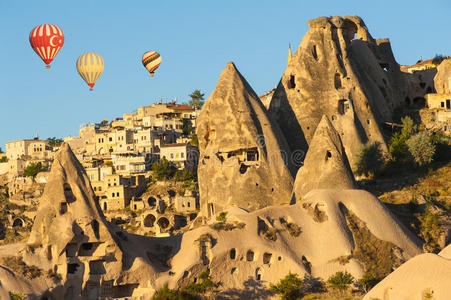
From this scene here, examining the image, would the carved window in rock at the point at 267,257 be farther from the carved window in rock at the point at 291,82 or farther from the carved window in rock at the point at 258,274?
the carved window in rock at the point at 291,82

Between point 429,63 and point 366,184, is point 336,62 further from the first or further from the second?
point 429,63

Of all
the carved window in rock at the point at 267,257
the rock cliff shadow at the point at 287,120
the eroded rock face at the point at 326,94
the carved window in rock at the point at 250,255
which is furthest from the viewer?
the eroded rock face at the point at 326,94

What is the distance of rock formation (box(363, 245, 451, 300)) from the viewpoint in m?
38.7

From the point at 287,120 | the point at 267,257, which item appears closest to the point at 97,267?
the point at 267,257

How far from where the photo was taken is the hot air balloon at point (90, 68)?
9256cm

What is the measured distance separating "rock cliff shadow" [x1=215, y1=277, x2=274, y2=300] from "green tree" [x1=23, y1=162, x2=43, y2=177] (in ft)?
251

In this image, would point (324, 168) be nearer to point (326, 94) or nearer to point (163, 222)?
point (326, 94)

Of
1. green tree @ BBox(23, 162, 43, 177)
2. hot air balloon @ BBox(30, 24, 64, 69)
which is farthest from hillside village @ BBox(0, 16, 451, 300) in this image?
green tree @ BBox(23, 162, 43, 177)

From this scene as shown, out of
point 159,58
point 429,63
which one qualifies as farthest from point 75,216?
point 429,63

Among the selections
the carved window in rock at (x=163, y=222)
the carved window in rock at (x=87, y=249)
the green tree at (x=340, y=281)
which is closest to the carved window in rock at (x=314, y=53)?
the carved window in rock at (x=163, y=222)

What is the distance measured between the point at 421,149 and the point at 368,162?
451cm

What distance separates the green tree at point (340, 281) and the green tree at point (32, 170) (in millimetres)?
78229

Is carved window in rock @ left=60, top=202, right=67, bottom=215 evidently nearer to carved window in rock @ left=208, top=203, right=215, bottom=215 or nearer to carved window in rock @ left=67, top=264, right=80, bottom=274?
carved window in rock @ left=67, top=264, right=80, bottom=274

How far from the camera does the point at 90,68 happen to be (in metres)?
92.6
